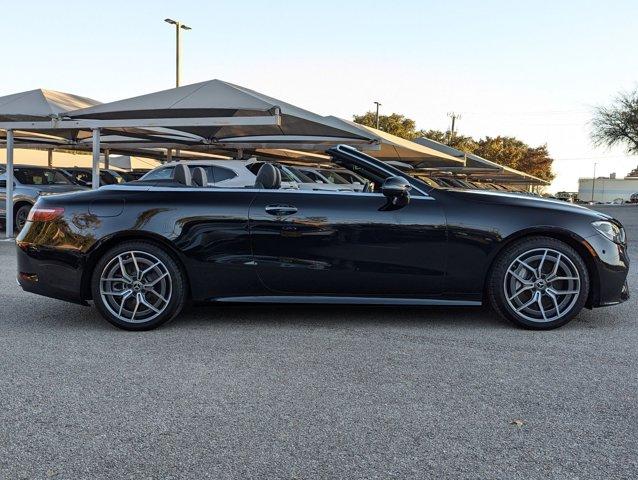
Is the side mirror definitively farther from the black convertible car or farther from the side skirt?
the side skirt

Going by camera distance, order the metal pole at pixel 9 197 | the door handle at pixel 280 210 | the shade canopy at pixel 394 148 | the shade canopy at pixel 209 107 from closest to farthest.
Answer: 1. the door handle at pixel 280 210
2. the shade canopy at pixel 209 107
3. the metal pole at pixel 9 197
4. the shade canopy at pixel 394 148

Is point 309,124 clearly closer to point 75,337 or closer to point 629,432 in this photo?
point 75,337

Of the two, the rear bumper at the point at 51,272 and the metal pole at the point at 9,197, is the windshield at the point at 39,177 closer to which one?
the metal pole at the point at 9,197

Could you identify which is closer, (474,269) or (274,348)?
(274,348)

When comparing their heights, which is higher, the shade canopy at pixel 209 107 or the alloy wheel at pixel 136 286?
the shade canopy at pixel 209 107

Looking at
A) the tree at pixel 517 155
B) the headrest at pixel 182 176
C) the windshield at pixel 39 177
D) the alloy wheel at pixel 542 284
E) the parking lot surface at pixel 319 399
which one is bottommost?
the parking lot surface at pixel 319 399

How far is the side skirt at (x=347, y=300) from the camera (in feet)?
15.9

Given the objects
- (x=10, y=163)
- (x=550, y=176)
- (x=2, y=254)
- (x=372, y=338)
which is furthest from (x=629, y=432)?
(x=550, y=176)

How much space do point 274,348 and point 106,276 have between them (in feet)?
4.86

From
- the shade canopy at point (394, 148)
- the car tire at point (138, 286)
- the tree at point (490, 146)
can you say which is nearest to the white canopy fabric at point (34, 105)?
the shade canopy at point (394, 148)

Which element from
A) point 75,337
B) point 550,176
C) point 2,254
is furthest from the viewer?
point 550,176

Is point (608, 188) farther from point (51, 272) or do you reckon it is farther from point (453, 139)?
point (51, 272)

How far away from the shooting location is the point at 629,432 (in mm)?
2893

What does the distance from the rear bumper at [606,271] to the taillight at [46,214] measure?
4048 millimetres
